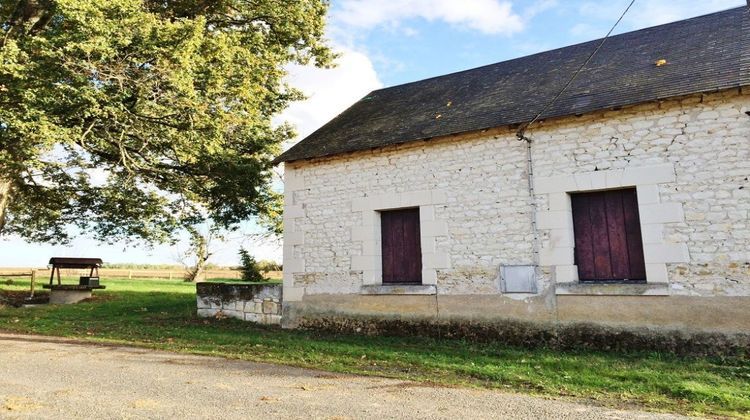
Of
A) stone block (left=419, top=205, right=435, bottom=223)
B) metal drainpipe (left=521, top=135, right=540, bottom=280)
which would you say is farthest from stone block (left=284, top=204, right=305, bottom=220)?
metal drainpipe (left=521, top=135, right=540, bottom=280)

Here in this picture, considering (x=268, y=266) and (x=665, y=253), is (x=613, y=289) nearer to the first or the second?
(x=665, y=253)

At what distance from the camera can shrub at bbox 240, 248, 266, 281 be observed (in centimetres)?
1739

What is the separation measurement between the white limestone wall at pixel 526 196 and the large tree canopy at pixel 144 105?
235 centimetres

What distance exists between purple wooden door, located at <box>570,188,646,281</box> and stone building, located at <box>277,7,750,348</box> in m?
0.02

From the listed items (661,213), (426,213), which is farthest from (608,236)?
(426,213)

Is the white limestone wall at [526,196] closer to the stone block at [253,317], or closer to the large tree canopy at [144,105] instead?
the stone block at [253,317]

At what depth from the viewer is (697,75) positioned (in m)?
7.11

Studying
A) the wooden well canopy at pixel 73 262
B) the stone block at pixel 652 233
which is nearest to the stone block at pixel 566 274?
the stone block at pixel 652 233

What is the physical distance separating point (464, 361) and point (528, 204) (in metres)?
2.96

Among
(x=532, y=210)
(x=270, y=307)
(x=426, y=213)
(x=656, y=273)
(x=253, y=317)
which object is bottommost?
(x=253, y=317)

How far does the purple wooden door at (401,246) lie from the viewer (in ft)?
29.1

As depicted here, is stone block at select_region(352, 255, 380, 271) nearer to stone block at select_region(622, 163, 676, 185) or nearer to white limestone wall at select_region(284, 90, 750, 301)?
white limestone wall at select_region(284, 90, 750, 301)

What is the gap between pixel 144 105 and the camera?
9.12 meters

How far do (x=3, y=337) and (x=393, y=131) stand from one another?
813 cm
